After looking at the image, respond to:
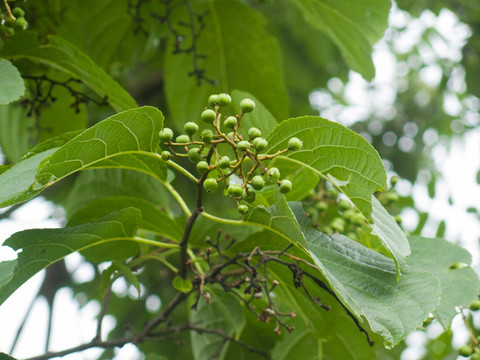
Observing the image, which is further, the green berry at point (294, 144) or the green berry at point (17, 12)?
the green berry at point (17, 12)

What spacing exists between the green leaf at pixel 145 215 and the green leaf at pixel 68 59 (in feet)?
0.90

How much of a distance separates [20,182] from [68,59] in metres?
0.66

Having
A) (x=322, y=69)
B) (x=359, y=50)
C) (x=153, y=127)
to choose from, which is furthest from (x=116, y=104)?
(x=322, y=69)

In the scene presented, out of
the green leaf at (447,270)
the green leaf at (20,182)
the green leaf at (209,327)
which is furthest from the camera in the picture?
the green leaf at (209,327)

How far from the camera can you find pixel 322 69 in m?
4.00

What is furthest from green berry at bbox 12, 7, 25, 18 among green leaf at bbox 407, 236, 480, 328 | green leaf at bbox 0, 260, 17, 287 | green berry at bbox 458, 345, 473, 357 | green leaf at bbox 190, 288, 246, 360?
green berry at bbox 458, 345, 473, 357

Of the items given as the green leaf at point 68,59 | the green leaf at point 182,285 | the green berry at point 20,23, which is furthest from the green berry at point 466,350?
the green berry at point 20,23

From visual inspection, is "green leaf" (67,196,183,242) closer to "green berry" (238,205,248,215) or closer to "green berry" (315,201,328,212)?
"green berry" (238,205,248,215)

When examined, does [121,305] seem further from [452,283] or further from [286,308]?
[452,283]

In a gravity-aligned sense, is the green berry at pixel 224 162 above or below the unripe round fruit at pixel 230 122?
below

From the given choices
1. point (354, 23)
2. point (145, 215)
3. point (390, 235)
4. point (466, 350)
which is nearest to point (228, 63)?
point (354, 23)

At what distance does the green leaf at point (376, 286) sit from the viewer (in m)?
1.11

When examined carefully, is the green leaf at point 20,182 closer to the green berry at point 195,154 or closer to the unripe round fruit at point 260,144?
the green berry at point 195,154

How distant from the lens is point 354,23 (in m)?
1.97
